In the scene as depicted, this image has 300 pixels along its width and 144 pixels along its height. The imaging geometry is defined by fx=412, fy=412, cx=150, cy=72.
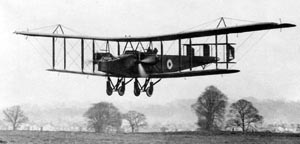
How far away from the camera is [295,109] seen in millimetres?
169750

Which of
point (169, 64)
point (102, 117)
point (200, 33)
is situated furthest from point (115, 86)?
point (102, 117)

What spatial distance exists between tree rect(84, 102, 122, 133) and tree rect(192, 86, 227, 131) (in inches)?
919

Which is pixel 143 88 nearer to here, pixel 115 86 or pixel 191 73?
pixel 115 86

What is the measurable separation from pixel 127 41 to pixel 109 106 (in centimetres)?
6530

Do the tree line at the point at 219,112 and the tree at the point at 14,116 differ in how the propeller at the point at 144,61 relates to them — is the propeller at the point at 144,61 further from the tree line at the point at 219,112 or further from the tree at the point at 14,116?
the tree at the point at 14,116

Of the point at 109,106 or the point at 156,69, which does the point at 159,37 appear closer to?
the point at 156,69

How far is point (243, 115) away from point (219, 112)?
419cm

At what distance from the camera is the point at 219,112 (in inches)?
2793

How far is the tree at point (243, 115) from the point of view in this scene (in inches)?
2790

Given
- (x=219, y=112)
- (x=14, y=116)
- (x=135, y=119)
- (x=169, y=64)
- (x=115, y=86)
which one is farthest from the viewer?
(x=14, y=116)

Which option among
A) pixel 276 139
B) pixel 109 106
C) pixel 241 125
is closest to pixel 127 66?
pixel 276 139

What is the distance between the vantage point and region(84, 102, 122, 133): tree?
290ft

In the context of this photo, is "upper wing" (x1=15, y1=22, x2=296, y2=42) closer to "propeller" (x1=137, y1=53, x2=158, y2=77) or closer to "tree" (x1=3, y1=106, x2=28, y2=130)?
"propeller" (x1=137, y1=53, x2=158, y2=77)

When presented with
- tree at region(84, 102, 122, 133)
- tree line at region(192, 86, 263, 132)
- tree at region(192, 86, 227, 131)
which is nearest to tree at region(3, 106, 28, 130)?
tree at region(84, 102, 122, 133)
